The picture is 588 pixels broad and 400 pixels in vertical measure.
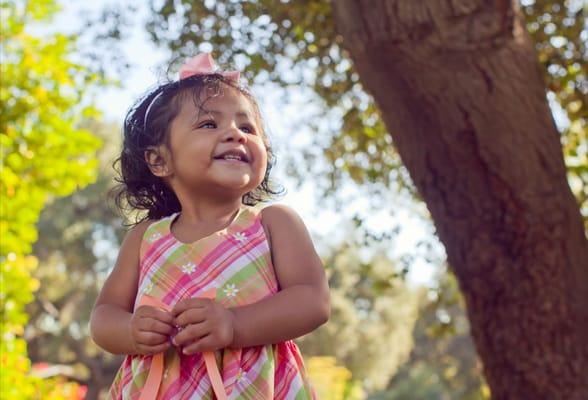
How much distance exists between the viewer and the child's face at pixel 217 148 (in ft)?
6.56

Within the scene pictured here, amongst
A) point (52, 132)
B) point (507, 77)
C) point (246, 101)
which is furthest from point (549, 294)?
point (52, 132)

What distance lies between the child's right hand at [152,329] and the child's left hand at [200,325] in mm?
28

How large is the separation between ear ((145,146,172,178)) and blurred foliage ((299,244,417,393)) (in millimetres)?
21726

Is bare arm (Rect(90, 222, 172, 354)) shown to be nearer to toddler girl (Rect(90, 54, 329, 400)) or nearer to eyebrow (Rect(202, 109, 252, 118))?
toddler girl (Rect(90, 54, 329, 400))

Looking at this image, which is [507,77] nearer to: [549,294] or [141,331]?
[549,294]

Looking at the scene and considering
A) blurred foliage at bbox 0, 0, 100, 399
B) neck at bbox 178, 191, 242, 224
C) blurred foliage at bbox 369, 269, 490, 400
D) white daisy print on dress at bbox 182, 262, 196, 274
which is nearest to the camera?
white daisy print on dress at bbox 182, 262, 196, 274

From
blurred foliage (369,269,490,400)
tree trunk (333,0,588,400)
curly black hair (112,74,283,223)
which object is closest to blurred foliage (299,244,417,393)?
blurred foliage (369,269,490,400)

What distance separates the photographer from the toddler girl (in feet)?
6.02

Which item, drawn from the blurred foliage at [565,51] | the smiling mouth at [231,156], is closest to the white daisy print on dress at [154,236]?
the smiling mouth at [231,156]

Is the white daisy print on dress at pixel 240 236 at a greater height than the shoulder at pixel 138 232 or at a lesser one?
lesser

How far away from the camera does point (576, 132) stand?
6418 mm

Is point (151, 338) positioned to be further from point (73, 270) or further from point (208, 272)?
point (73, 270)

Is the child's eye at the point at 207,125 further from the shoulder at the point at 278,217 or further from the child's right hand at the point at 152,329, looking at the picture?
the child's right hand at the point at 152,329

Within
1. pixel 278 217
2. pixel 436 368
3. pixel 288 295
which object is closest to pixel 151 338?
pixel 288 295
